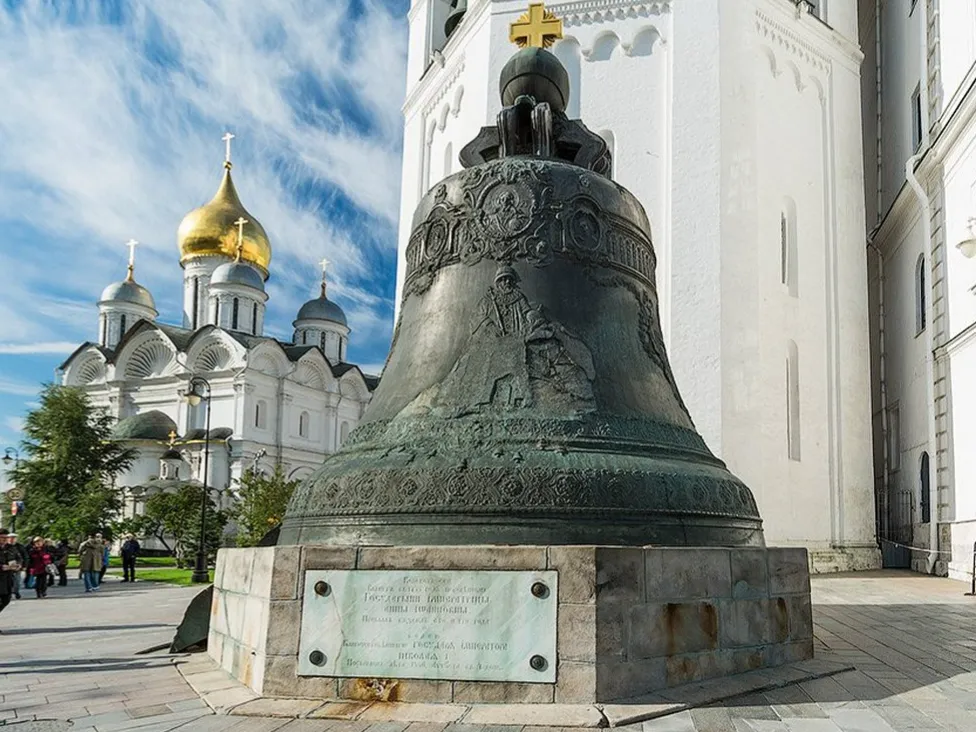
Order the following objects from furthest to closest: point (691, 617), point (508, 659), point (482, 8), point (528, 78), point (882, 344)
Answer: point (882, 344) → point (482, 8) → point (528, 78) → point (691, 617) → point (508, 659)

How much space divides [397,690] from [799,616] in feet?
7.29

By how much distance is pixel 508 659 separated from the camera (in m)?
3.90

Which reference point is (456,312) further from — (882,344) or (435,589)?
(882,344)

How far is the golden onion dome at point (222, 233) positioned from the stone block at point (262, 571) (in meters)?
45.8

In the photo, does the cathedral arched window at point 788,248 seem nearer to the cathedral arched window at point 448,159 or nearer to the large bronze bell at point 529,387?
the cathedral arched window at point 448,159

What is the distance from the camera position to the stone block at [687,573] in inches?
161

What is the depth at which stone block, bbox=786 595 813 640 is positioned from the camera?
4918 millimetres

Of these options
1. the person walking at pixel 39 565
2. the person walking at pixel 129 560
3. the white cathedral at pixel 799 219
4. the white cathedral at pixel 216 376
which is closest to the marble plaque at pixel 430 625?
the white cathedral at pixel 799 219

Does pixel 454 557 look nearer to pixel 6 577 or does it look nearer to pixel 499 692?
pixel 499 692

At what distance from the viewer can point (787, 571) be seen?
16.1ft

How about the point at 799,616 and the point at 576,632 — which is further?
the point at 799,616

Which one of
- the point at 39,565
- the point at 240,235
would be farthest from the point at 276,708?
the point at 240,235

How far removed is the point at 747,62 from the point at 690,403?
6598 mm

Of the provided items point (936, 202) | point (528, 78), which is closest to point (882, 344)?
point (936, 202)
